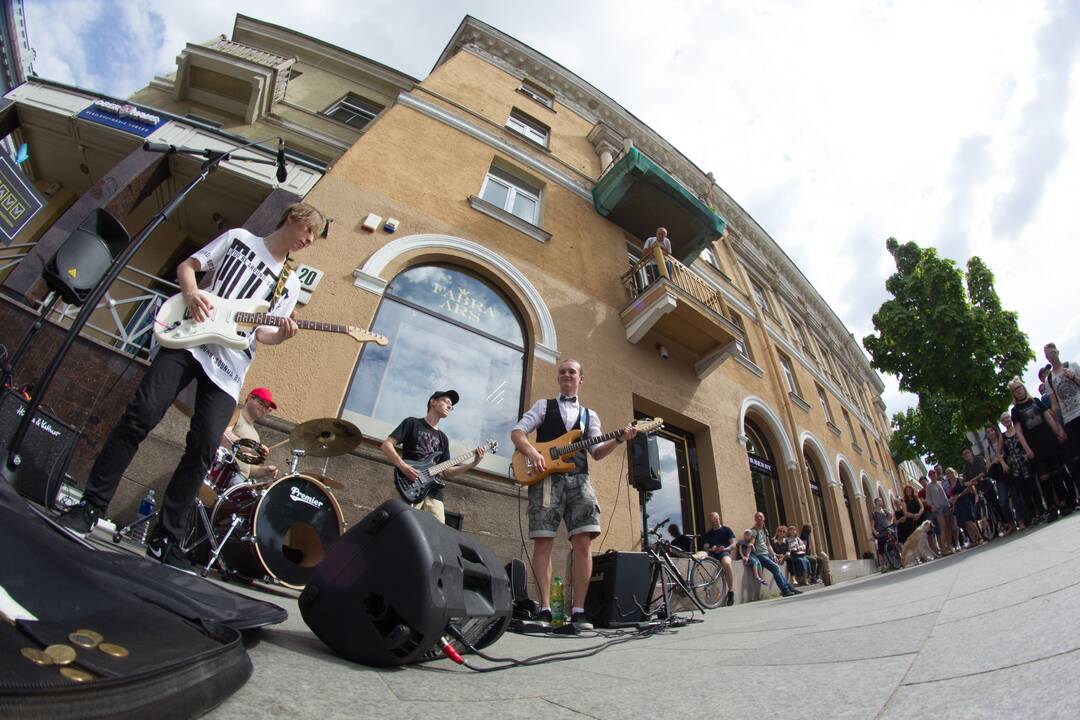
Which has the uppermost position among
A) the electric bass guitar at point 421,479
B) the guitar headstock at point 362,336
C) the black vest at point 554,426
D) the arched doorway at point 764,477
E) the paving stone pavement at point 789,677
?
the arched doorway at point 764,477

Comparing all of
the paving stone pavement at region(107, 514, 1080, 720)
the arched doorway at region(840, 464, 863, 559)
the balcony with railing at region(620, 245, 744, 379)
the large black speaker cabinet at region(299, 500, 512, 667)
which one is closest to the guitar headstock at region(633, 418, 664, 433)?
the paving stone pavement at region(107, 514, 1080, 720)

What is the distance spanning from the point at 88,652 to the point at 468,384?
227 inches

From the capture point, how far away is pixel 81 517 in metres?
2.07

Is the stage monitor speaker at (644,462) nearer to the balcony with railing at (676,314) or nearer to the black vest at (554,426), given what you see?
the black vest at (554,426)

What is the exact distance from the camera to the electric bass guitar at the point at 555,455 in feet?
11.4

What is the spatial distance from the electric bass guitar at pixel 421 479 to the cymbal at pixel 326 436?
58 cm

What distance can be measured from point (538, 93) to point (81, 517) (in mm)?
13168

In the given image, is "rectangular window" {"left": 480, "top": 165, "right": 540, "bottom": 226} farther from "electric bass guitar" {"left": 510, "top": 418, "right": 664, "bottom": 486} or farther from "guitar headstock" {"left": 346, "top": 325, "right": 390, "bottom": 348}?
"electric bass guitar" {"left": 510, "top": 418, "right": 664, "bottom": 486}

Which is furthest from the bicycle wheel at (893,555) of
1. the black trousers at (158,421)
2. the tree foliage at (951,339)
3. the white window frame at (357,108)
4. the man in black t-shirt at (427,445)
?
the white window frame at (357,108)

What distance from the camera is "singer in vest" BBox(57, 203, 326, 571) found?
88.1 inches

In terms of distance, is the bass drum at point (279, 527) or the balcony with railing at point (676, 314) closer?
the bass drum at point (279, 527)

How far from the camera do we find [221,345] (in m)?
2.65

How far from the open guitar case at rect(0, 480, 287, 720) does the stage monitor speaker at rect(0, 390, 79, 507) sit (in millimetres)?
2312

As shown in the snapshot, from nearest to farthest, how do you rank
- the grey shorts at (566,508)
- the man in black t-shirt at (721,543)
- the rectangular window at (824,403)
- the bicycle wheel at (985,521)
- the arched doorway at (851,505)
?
1. the grey shorts at (566,508)
2. the man in black t-shirt at (721,543)
3. the bicycle wheel at (985,521)
4. the arched doorway at (851,505)
5. the rectangular window at (824,403)
